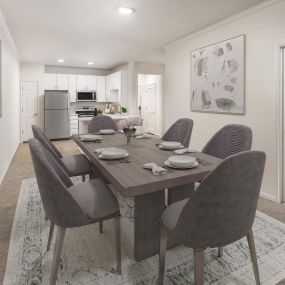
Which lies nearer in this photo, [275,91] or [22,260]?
[22,260]

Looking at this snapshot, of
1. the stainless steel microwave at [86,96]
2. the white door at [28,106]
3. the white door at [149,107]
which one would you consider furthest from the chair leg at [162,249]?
the white door at [149,107]

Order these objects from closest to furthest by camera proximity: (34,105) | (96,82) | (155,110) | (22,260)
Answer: (22,260)
(34,105)
(96,82)
(155,110)

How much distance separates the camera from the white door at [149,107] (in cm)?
860

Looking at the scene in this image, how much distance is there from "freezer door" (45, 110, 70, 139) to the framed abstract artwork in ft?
15.0

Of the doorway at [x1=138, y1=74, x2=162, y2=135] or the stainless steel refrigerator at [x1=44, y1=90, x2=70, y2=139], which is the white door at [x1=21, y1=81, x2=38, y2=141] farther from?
the doorway at [x1=138, y1=74, x2=162, y2=135]

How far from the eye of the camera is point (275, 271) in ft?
5.37

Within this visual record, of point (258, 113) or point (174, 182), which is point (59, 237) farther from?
point (258, 113)

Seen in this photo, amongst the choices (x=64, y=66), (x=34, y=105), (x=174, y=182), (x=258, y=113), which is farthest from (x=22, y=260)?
(x=64, y=66)

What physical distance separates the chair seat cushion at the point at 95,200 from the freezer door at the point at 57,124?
5833 millimetres

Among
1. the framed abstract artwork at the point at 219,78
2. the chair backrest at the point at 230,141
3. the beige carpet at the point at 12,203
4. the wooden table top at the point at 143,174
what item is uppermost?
the framed abstract artwork at the point at 219,78

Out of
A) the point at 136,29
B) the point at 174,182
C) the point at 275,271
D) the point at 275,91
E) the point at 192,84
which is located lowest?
the point at 275,271

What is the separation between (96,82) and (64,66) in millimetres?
1078

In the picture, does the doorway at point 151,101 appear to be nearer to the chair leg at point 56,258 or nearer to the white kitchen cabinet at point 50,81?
the white kitchen cabinet at point 50,81

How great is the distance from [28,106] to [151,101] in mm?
4035
